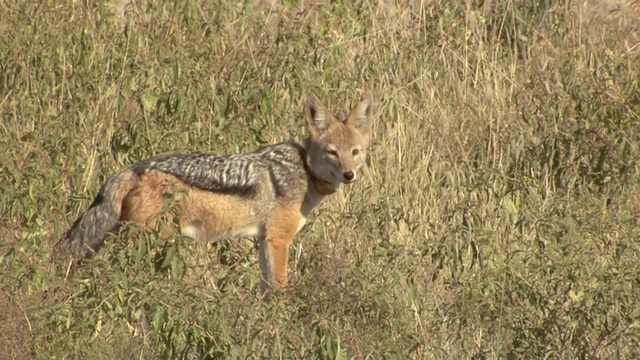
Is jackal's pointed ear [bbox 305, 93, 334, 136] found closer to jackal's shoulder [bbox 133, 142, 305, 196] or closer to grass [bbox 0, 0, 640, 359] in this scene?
jackal's shoulder [bbox 133, 142, 305, 196]

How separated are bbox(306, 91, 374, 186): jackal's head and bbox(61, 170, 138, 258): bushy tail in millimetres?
1289

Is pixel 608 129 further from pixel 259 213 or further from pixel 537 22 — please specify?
pixel 259 213

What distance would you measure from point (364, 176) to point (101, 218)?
6.76 ft

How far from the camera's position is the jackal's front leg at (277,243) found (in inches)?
278

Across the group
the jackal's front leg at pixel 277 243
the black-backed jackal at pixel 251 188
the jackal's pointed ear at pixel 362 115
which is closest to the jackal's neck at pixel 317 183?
the black-backed jackal at pixel 251 188

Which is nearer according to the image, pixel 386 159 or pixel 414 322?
pixel 414 322

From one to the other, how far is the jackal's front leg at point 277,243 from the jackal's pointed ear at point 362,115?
2.54 ft

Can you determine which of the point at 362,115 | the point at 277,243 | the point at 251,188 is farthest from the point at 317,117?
the point at 277,243

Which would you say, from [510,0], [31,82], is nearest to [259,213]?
[31,82]

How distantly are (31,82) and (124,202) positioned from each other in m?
1.93

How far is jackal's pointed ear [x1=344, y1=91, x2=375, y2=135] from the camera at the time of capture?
756cm

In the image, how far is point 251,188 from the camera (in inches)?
282

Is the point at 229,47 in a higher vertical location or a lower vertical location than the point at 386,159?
higher

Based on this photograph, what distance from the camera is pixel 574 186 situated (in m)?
7.86
